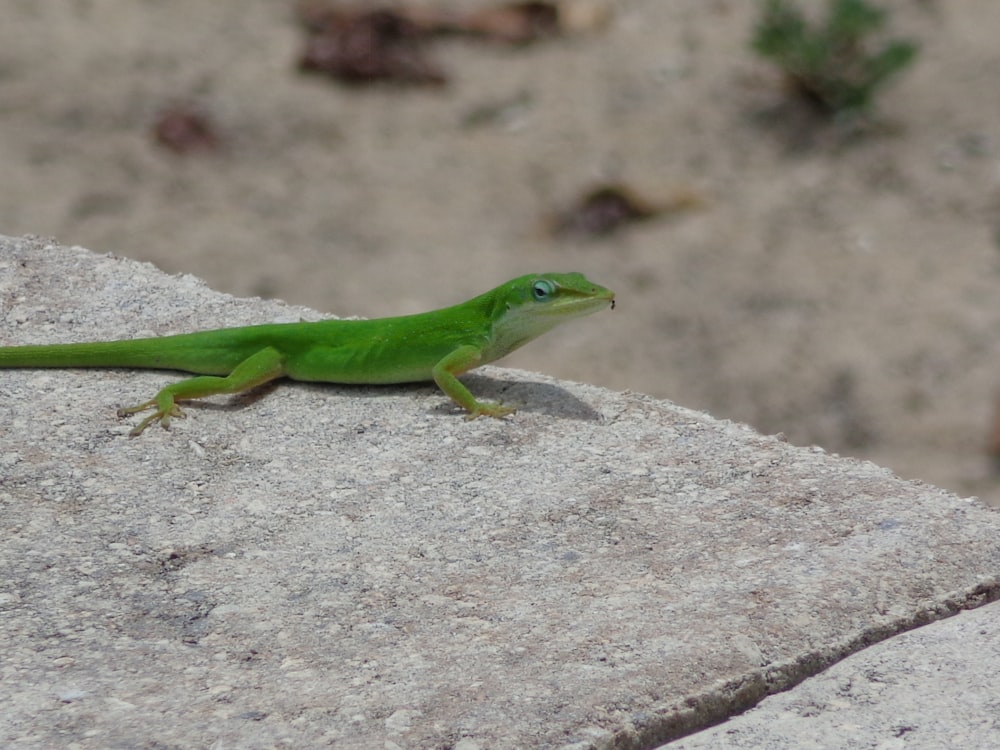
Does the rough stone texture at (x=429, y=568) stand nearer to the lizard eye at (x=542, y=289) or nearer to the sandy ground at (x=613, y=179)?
the lizard eye at (x=542, y=289)

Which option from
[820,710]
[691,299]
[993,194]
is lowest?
→ [820,710]

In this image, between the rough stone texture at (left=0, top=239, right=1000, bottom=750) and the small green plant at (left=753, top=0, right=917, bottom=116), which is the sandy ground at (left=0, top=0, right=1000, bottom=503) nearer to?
the small green plant at (left=753, top=0, right=917, bottom=116)

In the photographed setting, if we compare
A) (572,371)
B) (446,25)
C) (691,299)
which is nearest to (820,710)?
Answer: (572,371)

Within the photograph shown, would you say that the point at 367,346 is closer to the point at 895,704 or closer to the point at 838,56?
the point at 895,704

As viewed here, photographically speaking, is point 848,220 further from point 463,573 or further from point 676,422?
point 463,573

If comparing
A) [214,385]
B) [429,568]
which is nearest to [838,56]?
[214,385]

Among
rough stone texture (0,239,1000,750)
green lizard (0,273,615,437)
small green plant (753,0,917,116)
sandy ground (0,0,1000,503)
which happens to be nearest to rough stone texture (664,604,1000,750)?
rough stone texture (0,239,1000,750)
